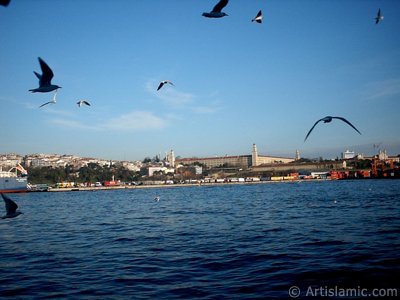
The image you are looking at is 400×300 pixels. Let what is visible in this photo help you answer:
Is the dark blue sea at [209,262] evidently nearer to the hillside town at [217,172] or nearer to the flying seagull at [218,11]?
the flying seagull at [218,11]

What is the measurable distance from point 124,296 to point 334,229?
31.4 ft

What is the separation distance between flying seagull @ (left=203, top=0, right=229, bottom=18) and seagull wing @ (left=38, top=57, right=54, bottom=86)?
9.99 feet

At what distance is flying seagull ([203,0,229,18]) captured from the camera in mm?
7615

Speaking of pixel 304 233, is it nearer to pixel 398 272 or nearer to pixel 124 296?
pixel 398 272

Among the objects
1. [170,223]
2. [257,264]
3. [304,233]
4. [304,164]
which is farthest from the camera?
[304,164]

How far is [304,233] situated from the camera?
13562mm

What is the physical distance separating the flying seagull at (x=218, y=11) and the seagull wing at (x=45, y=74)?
3.04 meters

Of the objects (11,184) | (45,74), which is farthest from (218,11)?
(11,184)

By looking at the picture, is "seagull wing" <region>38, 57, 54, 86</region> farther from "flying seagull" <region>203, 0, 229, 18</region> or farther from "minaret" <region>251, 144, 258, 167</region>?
"minaret" <region>251, 144, 258, 167</region>

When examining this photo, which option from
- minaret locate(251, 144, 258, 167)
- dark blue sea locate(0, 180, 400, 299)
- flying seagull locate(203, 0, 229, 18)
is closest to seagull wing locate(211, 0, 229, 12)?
flying seagull locate(203, 0, 229, 18)

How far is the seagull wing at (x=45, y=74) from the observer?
6.75m

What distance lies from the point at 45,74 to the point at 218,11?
3425 mm

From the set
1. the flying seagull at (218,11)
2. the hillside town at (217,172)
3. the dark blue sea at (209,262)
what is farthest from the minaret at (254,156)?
the flying seagull at (218,11)

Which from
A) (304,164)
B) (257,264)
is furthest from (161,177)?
(257,264)
